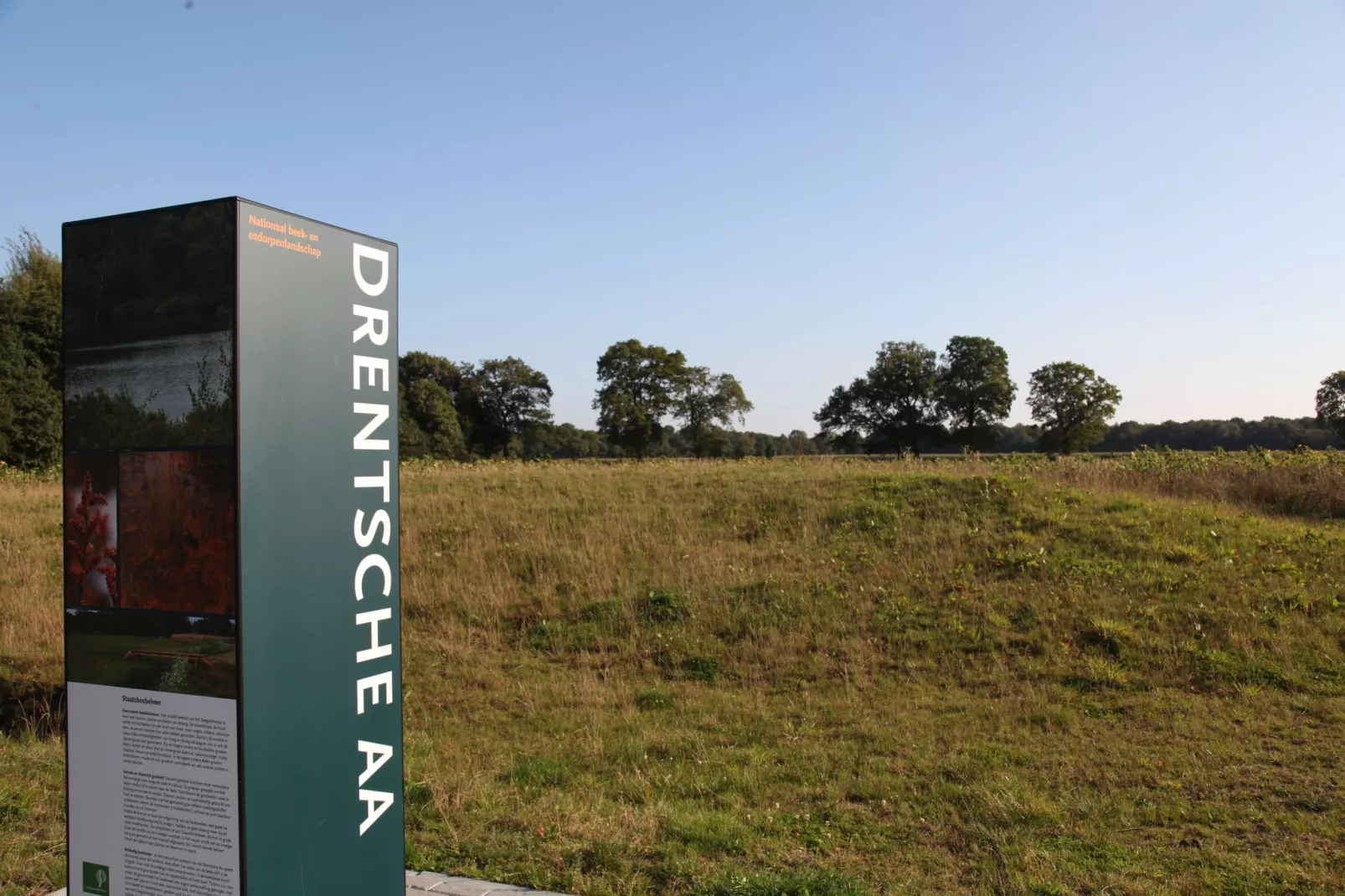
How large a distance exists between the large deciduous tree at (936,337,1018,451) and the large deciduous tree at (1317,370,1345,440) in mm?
19076

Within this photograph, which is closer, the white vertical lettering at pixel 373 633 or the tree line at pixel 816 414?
the white vertical lettering at pixel 373 633

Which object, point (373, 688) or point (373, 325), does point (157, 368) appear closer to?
point (373, 325)

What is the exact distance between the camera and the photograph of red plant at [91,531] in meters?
3.46

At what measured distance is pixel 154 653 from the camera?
336 centimetres

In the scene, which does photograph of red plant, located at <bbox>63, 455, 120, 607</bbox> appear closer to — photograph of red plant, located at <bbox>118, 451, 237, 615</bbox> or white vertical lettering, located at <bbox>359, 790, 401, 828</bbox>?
photograph of red plant, located at <bbox>118, 451, 237, 615</bbox>

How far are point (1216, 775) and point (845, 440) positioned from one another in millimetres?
64790

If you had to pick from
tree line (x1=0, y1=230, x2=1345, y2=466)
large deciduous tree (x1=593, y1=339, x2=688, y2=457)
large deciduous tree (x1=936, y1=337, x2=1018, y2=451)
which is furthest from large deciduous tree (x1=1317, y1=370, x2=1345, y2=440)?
large deciduous tree (x1=593, y1=339, x2=688, y2=457)

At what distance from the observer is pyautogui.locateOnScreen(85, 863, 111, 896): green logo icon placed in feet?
11.2

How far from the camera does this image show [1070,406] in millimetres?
67750

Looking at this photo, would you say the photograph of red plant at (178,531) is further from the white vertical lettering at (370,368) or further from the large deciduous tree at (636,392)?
the large deciduous tree at (636,392)

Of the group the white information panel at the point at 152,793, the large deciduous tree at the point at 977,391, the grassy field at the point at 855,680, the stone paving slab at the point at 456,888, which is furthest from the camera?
the large deciduous tree at the point at 977,391

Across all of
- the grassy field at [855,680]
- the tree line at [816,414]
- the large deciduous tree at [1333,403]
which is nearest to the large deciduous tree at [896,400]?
the tree line at [816,414]

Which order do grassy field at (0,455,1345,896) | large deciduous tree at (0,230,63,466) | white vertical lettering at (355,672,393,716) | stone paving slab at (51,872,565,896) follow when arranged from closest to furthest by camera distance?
white vertical lettering at (355,672,393,716), stone paving slab at (51,872,565,896), grassy field at (0,455,1345,896), large deciduous tree at (0,230,63,466)

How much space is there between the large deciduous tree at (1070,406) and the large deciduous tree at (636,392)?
28542mm
